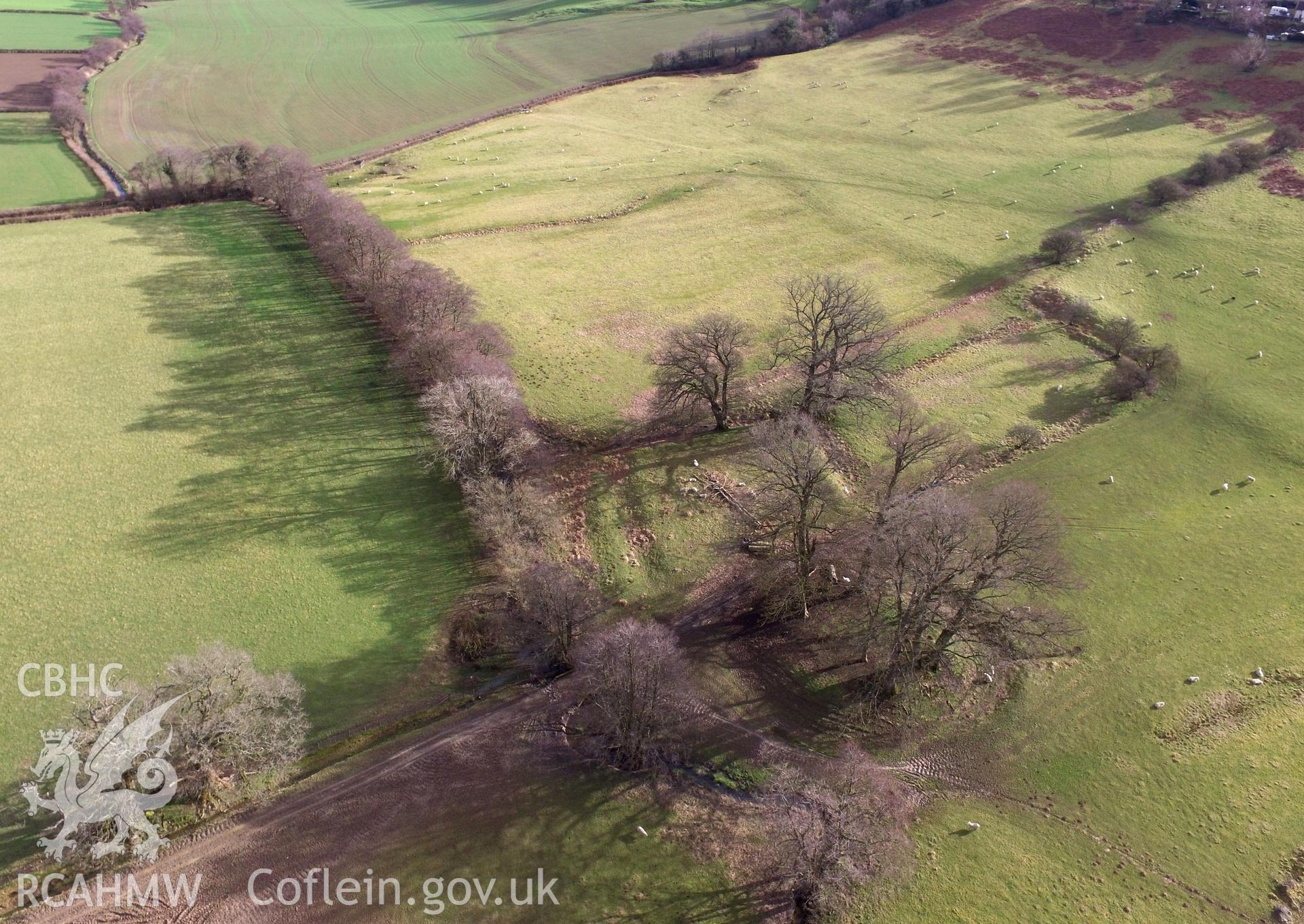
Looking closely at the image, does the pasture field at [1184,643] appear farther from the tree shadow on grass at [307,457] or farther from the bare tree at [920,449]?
the tree shadow on grass at [307,457]

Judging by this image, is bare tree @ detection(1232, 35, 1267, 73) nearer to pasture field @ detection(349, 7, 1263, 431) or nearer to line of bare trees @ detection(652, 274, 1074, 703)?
pasture field @ detection(349, 7, 1263, 431)

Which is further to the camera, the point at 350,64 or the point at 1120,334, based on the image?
the point at 350,64

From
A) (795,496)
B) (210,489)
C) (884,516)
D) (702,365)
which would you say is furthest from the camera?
(702,365)

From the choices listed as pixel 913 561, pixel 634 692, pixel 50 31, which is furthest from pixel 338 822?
pixel 50 31

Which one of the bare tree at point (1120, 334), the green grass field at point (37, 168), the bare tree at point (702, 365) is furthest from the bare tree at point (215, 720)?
the green grass field at point (37, 168)

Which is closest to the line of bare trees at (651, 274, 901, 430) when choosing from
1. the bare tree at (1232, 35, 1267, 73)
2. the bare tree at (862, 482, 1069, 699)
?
the bare tree at (862, 482, 1069, 699)

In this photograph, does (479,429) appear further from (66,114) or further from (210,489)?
(66,114)

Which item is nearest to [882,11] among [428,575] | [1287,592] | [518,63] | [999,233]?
[518,63]

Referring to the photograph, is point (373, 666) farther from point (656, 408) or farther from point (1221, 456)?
point (1221, 456)
